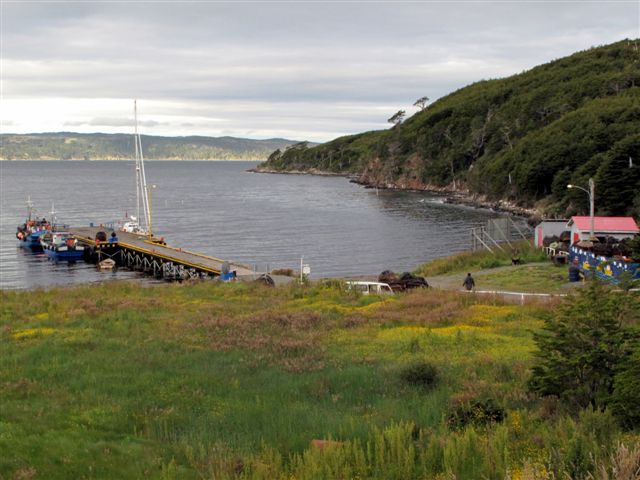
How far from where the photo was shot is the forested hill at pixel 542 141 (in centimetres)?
8950

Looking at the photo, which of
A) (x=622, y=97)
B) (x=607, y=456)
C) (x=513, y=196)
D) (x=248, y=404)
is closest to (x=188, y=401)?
(x=248, y=404)

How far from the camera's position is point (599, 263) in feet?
116

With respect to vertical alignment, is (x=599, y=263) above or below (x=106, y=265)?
above

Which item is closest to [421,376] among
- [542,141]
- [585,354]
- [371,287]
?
[585,354]

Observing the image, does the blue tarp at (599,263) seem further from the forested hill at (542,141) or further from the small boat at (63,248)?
the small boat at (63,248)

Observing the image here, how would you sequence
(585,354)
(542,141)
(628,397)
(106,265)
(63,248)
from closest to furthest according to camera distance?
(628,397) → (585,354) → (106,265) → (63,248) → (542,141)

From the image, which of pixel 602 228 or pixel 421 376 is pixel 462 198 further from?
pixel 421 376

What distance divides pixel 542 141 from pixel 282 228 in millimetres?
50066

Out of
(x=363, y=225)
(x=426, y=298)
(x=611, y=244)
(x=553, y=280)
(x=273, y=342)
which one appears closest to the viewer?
(x=273, y=342)

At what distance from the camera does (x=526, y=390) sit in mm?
15031

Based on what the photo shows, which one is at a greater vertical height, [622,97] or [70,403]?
[622,97]

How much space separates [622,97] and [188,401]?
12528 centimetres

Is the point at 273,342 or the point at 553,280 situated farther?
the point at 553,280

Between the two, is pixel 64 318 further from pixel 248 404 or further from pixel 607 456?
pixel 607 456
